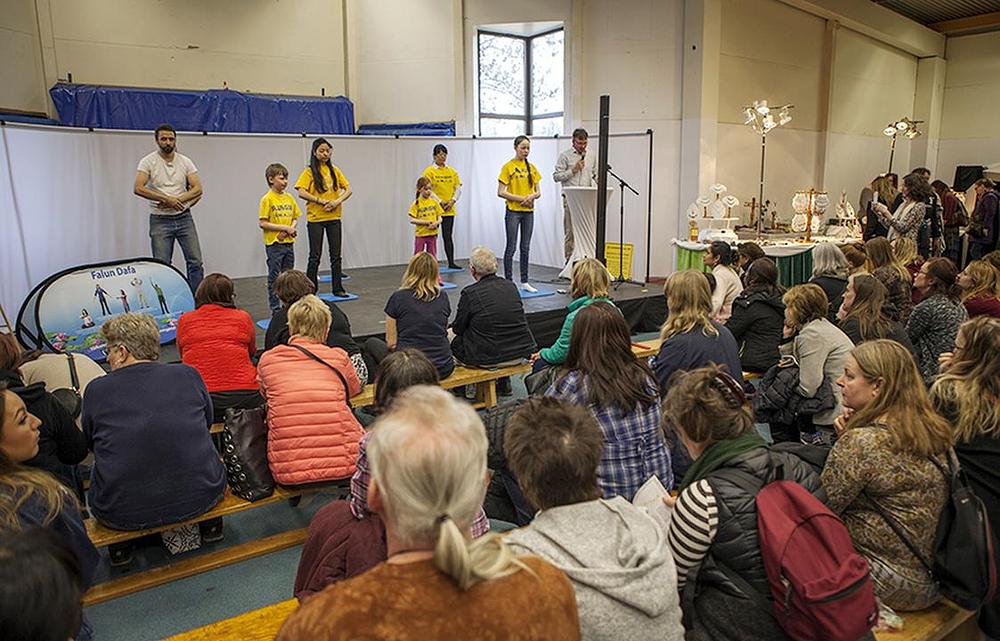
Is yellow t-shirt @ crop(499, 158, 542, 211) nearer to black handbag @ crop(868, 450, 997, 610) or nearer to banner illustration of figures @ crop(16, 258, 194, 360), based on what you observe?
banner illustration of figures @ crop(16, 258, 194, 360)

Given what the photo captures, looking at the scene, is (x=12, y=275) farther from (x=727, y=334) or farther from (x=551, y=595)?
(x=551, y=595)

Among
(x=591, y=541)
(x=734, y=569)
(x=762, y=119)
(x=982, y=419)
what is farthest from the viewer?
(x=762, y=119)

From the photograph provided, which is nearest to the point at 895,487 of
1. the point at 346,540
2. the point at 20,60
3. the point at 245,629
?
the point at 346,540

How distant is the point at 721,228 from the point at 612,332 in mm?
5823

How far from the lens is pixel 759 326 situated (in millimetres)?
4312

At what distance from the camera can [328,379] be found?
309 cm

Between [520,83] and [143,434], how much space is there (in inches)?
349

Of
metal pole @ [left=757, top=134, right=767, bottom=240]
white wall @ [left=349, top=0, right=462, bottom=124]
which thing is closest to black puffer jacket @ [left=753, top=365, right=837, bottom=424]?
metal pole @ [left=757, top=134, right=767, bottom=240]

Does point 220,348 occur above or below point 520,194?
below

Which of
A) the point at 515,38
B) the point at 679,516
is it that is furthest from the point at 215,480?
the point at 515,38

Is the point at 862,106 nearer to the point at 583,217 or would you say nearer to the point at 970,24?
the point at 970,24

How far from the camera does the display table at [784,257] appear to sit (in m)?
7.54

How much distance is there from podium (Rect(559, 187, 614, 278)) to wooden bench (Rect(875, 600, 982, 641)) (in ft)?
18.7

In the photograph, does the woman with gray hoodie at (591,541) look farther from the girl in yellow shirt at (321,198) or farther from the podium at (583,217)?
the podium at (583,217)
